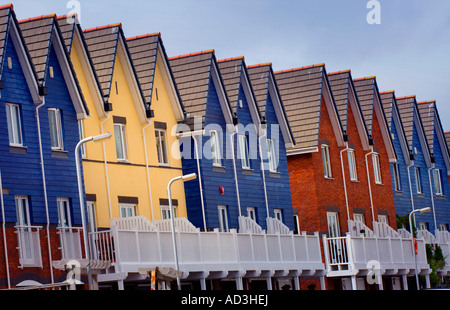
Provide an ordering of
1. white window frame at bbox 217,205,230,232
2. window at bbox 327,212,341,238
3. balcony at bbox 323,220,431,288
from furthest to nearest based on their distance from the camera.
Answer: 1. window at bbox 327,212,341,238
2. balcony at bbox 323,220,431,288
3. white window frame at bbox 217,205,230,232

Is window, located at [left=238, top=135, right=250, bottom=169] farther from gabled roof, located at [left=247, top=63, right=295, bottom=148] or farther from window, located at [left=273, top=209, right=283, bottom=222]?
window, located at [left=273, top=209, right=283, bottom=222]

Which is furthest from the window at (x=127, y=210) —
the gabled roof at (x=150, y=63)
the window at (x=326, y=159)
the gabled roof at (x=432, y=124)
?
the gabled roof at (x=432, y=124)

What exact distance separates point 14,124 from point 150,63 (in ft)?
30.2

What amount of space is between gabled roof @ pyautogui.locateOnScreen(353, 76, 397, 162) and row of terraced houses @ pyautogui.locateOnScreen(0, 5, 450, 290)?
0.09 meters

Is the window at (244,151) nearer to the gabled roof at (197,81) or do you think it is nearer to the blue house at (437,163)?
the gabled roof at (197,81)

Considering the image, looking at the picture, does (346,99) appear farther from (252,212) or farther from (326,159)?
(252,212)

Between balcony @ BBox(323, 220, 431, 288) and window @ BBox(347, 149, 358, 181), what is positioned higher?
window @ BBox(347, 149, 358, 181)

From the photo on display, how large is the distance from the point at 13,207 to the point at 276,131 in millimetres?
19194

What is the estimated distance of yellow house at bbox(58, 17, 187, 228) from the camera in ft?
119

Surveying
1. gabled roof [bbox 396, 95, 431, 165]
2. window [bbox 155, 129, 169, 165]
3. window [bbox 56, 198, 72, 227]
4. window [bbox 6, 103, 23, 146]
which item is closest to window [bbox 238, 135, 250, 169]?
window [bbox 155, 129, 169, 165]

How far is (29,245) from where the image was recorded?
3156cm

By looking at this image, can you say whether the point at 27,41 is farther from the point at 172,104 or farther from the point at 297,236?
the point at 297,236

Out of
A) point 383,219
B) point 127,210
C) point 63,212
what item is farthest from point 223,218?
point 383,219

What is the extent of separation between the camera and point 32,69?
107ft
